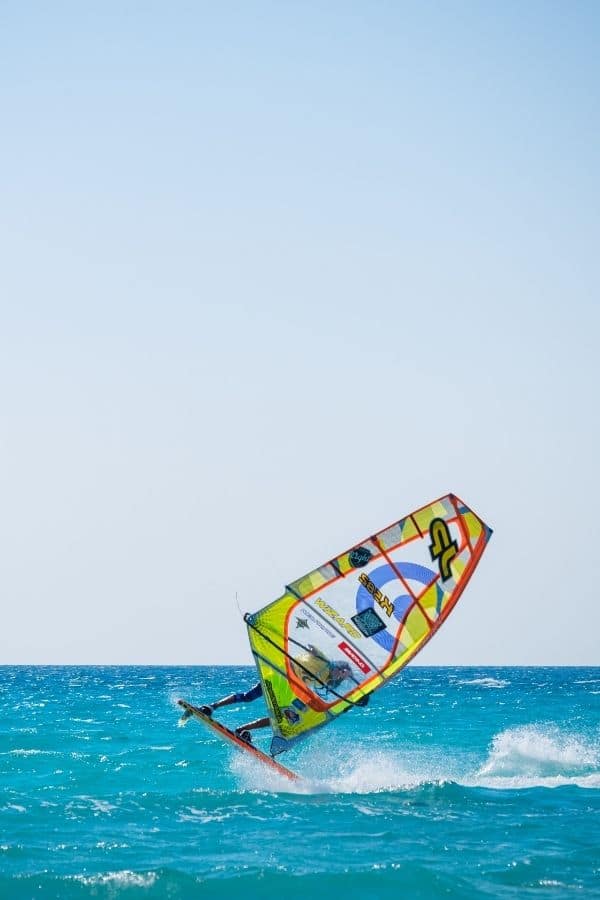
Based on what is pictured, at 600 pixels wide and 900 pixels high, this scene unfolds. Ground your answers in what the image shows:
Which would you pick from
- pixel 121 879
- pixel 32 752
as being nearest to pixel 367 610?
pixel 121 879

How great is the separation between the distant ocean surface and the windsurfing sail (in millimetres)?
2052

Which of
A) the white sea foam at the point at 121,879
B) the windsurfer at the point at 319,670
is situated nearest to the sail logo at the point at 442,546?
the windsurfer at the point at 319,670

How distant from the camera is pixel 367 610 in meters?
16.9

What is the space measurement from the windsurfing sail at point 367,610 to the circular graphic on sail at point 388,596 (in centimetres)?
2

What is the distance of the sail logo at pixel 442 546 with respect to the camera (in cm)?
1667

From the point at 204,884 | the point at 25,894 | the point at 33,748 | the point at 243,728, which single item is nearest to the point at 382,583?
the point at 243,728

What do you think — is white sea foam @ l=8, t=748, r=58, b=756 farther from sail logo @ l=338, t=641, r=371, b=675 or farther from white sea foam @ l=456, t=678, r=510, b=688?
white sea foam @ l=456, t=678, r=510, b=688

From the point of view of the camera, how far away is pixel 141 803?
16.8m

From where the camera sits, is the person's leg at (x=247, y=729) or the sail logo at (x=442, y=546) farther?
the person's leg at (x=247, y=729)

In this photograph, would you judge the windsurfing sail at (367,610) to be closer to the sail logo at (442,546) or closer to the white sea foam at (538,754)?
the sail logo at (442,546)

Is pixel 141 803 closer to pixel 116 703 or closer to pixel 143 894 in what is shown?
pixel 143 894

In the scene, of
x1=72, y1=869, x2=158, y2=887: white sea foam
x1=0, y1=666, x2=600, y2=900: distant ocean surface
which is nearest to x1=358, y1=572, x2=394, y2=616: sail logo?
x1=0, y1=666, x2=600, y2=900: distant ocean surface

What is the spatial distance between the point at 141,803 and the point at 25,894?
5520mm

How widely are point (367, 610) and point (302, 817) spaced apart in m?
3.48
